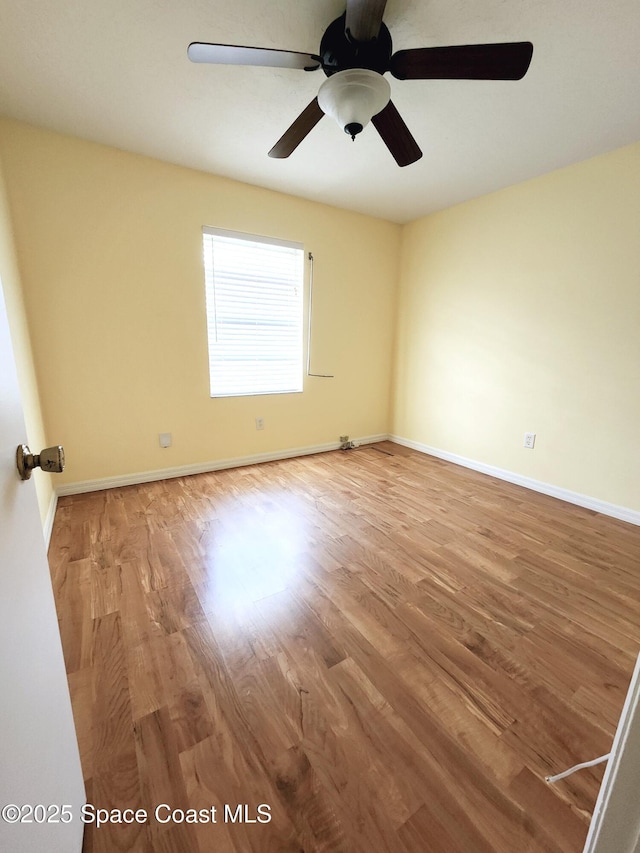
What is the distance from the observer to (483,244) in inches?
121

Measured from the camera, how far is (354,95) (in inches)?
57.3

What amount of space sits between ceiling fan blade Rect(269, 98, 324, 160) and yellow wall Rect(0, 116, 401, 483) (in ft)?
3.69

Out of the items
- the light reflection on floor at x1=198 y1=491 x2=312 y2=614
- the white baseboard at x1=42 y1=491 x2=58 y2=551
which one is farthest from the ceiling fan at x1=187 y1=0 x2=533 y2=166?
the white baseboard at x1=42 y1=491 x2=58 y2=551

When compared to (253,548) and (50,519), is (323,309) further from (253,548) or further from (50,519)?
(50,519)

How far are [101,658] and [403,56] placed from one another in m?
2.55

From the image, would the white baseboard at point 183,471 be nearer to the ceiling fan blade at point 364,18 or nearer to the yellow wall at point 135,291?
the yellow wall at point 135,291

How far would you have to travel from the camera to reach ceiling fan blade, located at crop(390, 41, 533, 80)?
124 centimetres

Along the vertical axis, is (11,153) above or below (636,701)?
above

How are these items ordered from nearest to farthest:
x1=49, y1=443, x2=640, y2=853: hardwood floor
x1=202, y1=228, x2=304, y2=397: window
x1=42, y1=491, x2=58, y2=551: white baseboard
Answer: x1=49, y1=443, x2=640, y2=853: hardwood floor, x1=42, y1=491, x2=58, y2=551: white baseboard, x1=202, y1=228, x2=304, y2=397: window

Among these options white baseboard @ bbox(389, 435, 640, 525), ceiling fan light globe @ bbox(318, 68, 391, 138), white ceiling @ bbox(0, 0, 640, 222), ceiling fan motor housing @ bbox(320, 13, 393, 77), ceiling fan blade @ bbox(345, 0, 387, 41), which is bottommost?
white baseboard @ bbox(389, 435, 640, 525)

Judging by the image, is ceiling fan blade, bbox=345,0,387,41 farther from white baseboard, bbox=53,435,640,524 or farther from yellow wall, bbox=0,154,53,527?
white baseboard, bbox=53,435,640,524

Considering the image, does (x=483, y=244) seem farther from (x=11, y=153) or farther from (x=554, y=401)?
(x=11, y=153)

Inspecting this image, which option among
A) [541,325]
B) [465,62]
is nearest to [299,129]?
[465,62]

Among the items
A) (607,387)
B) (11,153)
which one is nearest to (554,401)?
(607,387)
